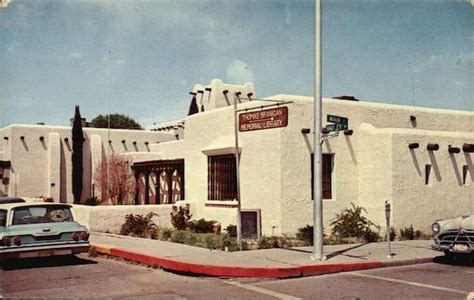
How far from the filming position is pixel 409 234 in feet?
53.9

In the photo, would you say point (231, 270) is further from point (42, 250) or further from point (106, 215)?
point (106, 215)

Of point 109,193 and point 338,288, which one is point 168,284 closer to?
point 338,288

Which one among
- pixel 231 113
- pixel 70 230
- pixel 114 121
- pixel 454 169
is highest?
pixel 114 121

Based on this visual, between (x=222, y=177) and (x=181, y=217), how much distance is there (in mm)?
2169

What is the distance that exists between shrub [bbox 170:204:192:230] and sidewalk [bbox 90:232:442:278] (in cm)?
449

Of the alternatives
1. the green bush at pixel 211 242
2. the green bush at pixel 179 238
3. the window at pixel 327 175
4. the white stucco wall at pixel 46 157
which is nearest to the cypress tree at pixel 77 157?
the white stucco wall at pixel 46 157

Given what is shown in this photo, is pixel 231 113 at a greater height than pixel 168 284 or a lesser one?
greater

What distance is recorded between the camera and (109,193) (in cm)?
3159

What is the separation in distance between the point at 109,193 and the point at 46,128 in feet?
22.6

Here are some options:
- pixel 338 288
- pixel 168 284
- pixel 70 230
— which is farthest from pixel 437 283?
pixel 70 230

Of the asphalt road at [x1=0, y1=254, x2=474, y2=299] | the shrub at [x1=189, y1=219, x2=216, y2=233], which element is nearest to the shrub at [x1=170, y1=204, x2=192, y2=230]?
the shrub at [x1=189, y1=219, x2=216, y2=233]

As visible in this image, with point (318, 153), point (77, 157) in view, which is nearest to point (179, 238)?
point (318, 153)

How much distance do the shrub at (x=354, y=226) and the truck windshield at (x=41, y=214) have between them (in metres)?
8.10

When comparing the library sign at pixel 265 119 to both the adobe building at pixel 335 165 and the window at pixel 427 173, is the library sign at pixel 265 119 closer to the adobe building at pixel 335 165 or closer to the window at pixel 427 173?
the adobe building at pixel 335 165
